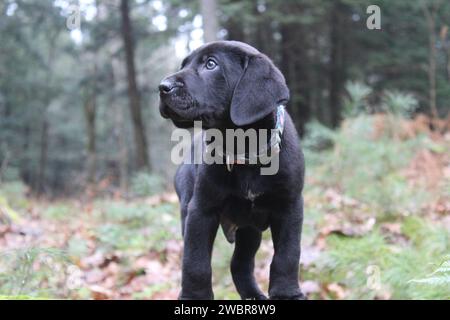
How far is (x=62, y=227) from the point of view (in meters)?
8.95

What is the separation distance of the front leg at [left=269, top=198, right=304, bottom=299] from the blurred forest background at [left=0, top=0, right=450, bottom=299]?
0.81 m

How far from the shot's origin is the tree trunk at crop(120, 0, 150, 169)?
1966 centimetres

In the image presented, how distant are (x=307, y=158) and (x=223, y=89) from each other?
8.59 meters

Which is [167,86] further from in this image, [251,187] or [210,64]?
[251,187]

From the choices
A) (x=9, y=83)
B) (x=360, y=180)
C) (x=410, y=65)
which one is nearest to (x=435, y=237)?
(x=360, y=180)

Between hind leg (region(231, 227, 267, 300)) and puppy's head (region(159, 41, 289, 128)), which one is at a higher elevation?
puppy's head (region(159, 41, 289, 128))

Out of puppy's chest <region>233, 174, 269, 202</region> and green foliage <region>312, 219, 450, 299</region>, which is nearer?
puppy's chest <region>233, 174, 269, 202</region>

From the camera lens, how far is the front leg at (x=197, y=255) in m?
3.49

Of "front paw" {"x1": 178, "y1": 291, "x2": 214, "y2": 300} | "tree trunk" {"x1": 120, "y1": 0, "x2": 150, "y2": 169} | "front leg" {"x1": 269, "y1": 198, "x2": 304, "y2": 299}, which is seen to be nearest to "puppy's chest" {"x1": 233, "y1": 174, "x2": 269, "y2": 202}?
"front leg" {"x1": 269, "y1": 198, "x2": 304, "y2": 299}

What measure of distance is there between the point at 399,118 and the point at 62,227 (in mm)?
6513

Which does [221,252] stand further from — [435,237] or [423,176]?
[423,176]

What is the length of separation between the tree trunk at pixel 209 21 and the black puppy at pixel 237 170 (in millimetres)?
8320

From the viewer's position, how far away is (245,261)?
420 centimetres

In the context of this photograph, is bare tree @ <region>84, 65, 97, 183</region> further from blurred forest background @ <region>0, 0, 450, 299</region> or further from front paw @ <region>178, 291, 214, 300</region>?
front paw @ <region>178, 291, 214, 300</region>
